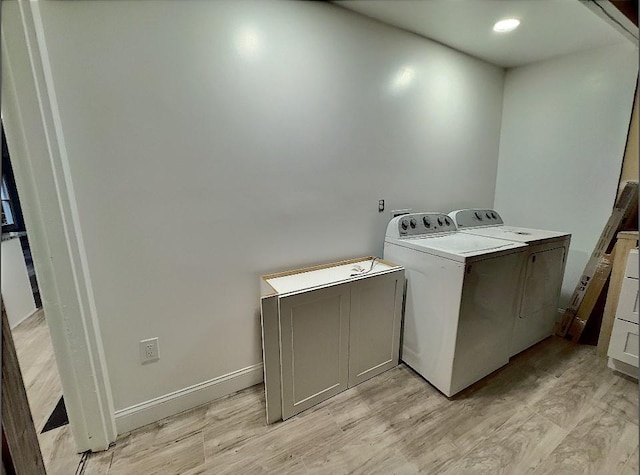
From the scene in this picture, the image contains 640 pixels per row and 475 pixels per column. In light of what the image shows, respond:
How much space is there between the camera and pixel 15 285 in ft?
8.18

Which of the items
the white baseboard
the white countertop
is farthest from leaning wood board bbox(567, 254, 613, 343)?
the white baseboard

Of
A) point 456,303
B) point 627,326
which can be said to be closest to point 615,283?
point 627,326

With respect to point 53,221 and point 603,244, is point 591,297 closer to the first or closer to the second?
point 603,244

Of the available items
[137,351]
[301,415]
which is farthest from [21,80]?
[301,415]

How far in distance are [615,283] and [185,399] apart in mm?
2902

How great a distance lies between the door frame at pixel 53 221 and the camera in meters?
1.06

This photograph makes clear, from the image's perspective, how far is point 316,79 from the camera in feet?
5.59

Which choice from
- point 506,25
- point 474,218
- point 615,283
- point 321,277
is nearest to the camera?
point 321,277

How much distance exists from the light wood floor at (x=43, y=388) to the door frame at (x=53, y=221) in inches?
3.7

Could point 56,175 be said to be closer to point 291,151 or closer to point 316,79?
point 291,151

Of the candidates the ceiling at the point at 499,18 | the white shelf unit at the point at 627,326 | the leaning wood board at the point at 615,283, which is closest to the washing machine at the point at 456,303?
the white shelf unit at the point at 627,326

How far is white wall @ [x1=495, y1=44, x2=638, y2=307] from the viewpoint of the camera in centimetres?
212

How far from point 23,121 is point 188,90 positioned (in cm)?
63

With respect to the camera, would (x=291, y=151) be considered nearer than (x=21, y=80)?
No
